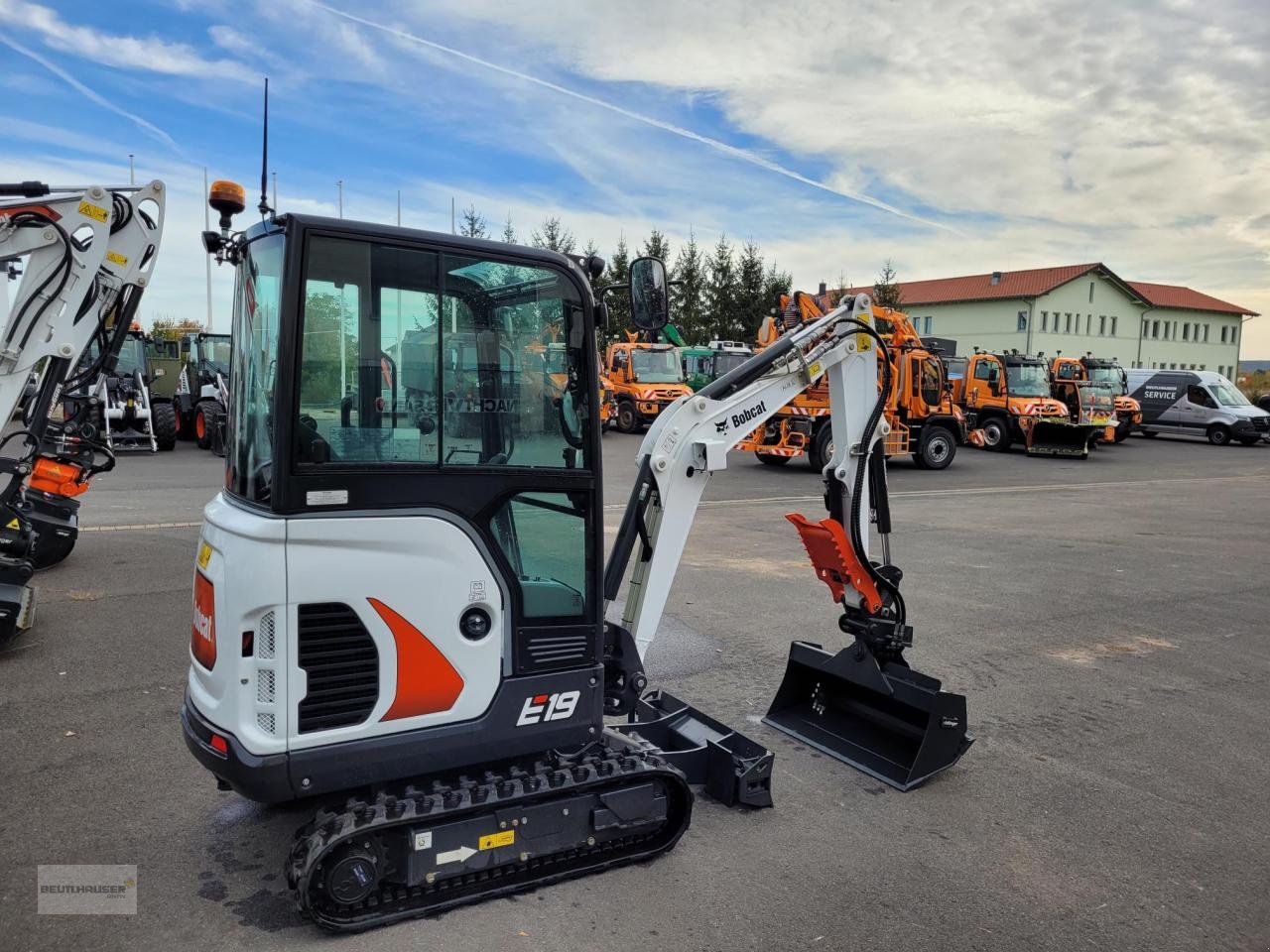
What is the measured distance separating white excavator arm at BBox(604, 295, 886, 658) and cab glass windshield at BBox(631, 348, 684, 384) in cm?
2282

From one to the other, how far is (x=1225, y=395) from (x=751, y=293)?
22457 mm

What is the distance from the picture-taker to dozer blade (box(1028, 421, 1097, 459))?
23.5 m

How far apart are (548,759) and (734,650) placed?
3.16m

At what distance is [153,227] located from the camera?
732 centimetres

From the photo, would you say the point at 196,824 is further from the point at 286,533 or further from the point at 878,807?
the point at 878,807

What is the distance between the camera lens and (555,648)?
3660 mm

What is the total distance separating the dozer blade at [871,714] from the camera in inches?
182

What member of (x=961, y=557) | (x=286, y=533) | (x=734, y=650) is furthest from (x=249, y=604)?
(x=961, y=557)

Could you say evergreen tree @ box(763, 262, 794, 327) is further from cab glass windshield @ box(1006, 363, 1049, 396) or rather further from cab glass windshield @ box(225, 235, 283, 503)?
cab glass windshield @ box(225, 235, 283, 503)

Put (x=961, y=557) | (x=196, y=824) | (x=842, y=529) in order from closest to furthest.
→ (x=196, y=824), (x=842, y=529), (x=961, y=557)

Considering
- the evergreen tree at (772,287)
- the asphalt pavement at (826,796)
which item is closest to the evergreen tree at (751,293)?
the evergreen tree at (772,287)

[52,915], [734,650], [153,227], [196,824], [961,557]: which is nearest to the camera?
[52,915]

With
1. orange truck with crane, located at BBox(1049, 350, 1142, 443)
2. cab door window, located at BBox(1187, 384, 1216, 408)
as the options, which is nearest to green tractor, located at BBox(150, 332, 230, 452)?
orange truck with crane, located at BBox(1049, 350, 1142, 443)

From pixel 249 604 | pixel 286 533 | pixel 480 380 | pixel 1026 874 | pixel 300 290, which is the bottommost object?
pixel 1026 874
